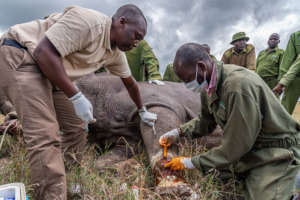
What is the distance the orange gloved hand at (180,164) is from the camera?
2523 mm

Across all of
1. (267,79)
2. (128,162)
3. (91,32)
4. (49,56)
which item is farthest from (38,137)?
(267,79)

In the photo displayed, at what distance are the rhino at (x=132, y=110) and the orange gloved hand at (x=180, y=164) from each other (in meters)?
0.48

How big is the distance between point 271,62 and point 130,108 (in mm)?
5985

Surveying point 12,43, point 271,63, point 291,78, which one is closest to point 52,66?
point 12,43

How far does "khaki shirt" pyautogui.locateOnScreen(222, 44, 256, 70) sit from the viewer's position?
26.7 ft

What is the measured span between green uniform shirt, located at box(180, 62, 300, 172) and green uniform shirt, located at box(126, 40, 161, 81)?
3.32 metres

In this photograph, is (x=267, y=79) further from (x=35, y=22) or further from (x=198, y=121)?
(x=35, y=22)

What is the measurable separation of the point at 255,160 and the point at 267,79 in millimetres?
6452

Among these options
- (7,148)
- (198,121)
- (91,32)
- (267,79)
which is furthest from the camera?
(267,79)

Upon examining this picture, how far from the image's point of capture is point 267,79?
8180 mm

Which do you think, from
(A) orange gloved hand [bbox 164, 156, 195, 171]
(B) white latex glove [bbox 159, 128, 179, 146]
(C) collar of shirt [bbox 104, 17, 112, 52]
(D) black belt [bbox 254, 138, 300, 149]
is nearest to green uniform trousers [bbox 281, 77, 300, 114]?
(D) black belt [bbox 254, 138, 300, 149]

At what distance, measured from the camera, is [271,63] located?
26.4ft

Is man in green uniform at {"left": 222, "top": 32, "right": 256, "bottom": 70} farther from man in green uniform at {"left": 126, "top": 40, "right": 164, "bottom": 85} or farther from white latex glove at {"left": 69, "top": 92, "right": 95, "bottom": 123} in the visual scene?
white latex glove at {"left": 69, "top": 92, "right": 95, "bottom": 123}

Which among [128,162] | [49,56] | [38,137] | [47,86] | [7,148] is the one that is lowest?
[7,148]
